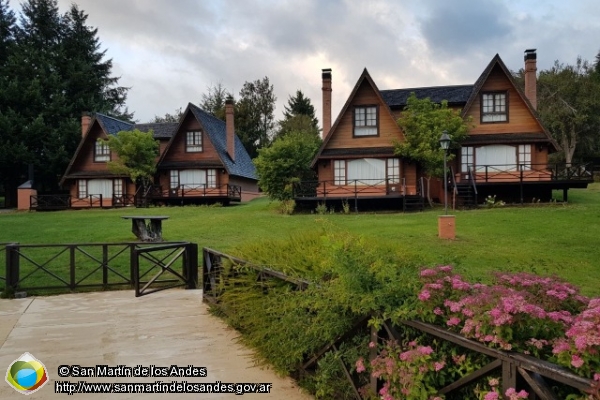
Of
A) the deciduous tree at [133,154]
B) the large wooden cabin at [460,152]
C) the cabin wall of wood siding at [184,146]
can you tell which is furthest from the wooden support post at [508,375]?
the cabin wall of wood siding at [184,146]

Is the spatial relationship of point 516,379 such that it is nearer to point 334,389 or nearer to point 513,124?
point 334,389

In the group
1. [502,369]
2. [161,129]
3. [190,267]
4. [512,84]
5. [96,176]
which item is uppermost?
[512,84]

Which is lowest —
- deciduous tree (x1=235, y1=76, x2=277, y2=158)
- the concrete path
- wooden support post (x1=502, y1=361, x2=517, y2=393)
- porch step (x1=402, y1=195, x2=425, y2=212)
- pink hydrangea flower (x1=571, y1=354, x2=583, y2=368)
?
the concrete path

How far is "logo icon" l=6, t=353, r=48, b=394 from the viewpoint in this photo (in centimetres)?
487

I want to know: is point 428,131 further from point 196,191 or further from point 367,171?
point 196,191

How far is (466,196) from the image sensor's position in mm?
24344

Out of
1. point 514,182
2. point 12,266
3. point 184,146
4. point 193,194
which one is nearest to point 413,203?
point 514,182

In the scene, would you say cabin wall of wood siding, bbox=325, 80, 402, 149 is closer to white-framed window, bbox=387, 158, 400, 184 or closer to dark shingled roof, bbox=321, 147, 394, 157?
dark shingled roof, bbox=321, 147, 394, 157

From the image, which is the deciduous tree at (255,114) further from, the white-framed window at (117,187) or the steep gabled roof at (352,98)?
the steep gabled roof at (352,98)

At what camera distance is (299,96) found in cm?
5816

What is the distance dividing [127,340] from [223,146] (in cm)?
3077

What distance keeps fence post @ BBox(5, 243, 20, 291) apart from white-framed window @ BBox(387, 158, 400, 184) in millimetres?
20173

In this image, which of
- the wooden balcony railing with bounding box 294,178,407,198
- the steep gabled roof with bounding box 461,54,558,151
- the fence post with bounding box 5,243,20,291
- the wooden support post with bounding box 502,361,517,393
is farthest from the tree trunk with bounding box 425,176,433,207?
the wooden support post with bounding box 502,361,517,393

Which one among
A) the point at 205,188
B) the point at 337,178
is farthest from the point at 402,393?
the point at 205,188
